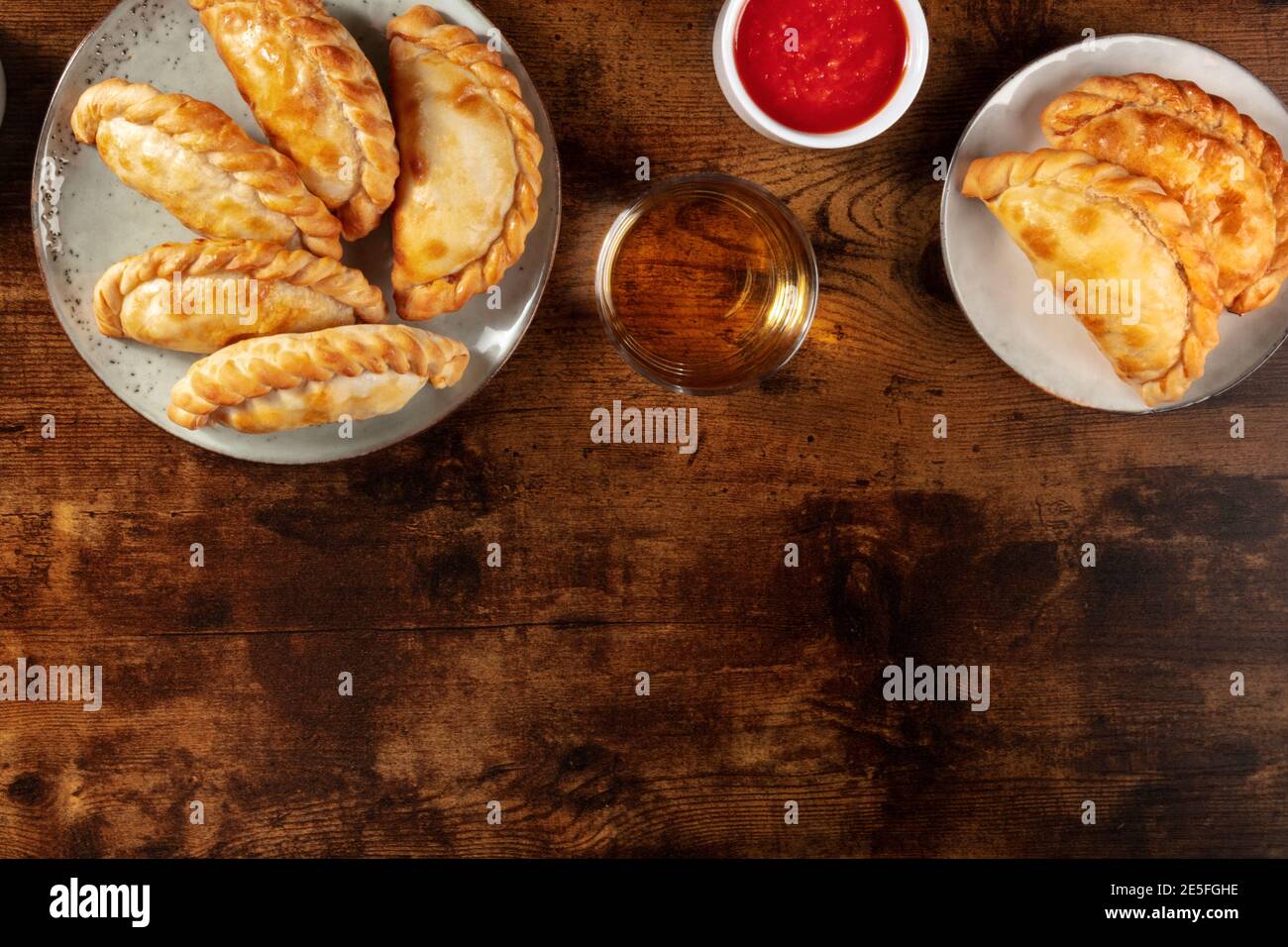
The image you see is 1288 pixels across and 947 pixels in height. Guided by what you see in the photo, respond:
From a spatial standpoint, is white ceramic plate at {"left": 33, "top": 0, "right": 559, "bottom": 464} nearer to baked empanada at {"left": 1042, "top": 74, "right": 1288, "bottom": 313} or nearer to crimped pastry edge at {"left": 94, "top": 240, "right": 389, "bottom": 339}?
crimped pastry edge at {"left": 94, "top": 240, "right": 389, "bottom": 339}

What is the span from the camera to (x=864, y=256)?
1.63 metres

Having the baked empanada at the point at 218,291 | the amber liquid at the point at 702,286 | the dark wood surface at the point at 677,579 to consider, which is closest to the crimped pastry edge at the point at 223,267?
the baked empanada at the point at 218,291

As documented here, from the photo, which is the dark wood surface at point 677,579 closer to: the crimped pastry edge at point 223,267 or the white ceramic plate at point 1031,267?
the white ceramic plate at point 1031,267

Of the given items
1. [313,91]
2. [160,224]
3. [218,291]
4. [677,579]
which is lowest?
[677,579]

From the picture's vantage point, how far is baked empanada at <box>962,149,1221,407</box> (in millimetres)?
1410

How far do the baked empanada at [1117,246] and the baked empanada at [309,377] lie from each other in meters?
0.95

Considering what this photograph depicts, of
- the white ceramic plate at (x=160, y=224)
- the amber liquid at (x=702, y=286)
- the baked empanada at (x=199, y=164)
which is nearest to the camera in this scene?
the baked empanada at (x=199, y=164)

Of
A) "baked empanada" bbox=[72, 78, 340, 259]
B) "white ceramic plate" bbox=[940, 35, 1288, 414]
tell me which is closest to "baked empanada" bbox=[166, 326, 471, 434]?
"baked empanada" bbox=[72, 78, 340, 259]

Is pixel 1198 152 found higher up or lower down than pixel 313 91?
lower down

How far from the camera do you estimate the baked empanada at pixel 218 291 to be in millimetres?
1356

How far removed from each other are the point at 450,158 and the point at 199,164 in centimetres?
37

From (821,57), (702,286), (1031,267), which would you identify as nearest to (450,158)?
(702,286)

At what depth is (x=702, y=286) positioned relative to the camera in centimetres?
160

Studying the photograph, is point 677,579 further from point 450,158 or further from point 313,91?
point 313,91
